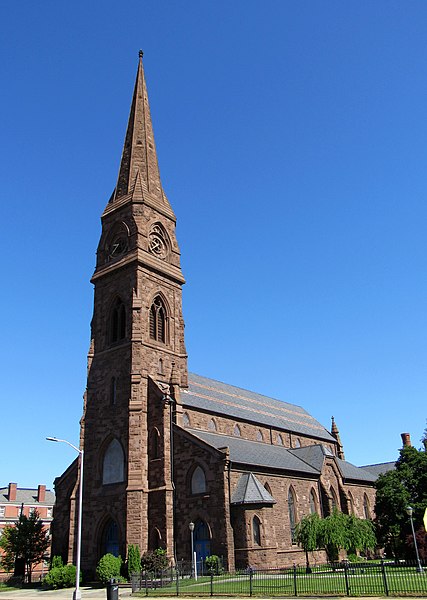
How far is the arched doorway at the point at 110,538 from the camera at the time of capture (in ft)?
127

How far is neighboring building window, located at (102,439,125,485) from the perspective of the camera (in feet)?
131

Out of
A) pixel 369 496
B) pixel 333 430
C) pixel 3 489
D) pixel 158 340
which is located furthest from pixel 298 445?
pixel 3 489

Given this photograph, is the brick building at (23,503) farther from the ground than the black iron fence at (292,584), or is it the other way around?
the brick building at (23,503)

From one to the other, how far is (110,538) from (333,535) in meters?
15.8

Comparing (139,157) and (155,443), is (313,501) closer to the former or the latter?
(155,443)

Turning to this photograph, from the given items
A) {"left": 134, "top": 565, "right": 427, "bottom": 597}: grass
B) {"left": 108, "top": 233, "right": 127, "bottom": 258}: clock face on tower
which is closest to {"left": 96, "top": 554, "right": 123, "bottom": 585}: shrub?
{"left": 134, "top": 565, "right": 427, "bottom": 597}: grass

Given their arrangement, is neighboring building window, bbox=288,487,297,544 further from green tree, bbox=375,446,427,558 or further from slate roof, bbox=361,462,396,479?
slate roof, bbox=361,462,396,479

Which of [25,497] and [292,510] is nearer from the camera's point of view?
[292,510]

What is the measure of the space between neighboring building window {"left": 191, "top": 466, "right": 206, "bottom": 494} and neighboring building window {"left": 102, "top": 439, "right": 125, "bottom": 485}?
17.1ft

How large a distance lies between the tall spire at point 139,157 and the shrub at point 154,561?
96.3ft

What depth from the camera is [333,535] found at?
→ 113 ft

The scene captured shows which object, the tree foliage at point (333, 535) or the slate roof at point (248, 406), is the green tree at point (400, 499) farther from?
the slate roof at point (248, 406)

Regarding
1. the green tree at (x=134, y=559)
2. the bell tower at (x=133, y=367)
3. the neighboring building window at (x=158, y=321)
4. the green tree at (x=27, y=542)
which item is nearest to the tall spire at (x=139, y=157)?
the bell tower at (x=133, y=367)

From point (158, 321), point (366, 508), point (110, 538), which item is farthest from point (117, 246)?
point (366, 508)
